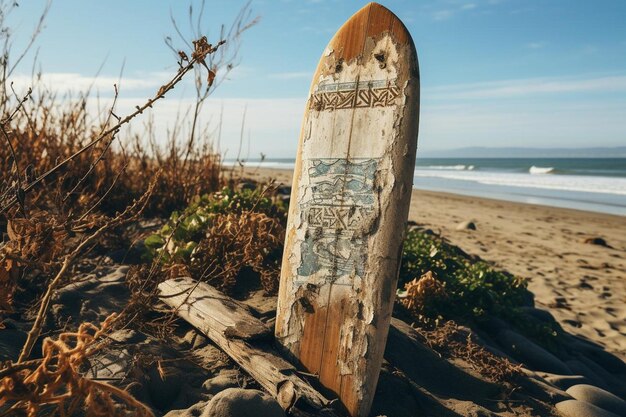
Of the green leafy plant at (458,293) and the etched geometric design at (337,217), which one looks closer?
the etched geometric design at (337,217)

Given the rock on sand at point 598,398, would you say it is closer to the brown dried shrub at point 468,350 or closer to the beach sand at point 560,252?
the brown dried shrub at point 468,350

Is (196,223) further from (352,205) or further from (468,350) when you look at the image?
(468,350)

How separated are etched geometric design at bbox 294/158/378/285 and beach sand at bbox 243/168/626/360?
316 cm

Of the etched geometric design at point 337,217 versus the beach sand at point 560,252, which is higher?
the etched geometric design at point 337,217

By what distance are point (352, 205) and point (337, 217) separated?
0.12m

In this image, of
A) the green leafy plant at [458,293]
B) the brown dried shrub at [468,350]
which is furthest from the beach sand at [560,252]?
the brown dried shrub at [468,350]

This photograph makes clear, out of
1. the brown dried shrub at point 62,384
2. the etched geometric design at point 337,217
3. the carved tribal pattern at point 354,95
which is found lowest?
the brown dried shrub at point 62,384

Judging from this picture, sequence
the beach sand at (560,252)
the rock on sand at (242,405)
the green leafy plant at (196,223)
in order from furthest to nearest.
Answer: the beach sand at (560,252)
the green leafy plant at (196,223)
the rock on sand at (242,405)

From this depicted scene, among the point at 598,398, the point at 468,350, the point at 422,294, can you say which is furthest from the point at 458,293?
the point at 598,398

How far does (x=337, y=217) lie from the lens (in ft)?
10.4

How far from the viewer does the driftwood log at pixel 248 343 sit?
2627 millimetres

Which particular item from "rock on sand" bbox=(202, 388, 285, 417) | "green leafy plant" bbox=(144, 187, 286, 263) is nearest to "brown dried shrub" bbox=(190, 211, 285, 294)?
"green leafy plant" bbox=(144, 187, 286, 263)

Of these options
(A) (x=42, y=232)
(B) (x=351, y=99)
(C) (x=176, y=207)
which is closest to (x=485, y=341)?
(B) (x=351, y=99)

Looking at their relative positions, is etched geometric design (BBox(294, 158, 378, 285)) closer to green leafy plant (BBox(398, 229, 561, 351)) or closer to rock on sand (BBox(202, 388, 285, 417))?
rock on sand (BBox(202, 388, 285, 417))
